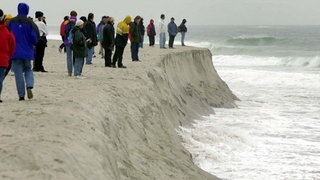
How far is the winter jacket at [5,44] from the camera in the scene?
8.39 metres

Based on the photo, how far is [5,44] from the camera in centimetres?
839

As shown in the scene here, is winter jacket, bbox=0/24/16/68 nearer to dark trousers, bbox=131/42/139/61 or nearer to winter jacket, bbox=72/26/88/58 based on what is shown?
winter jacket, bbox=72/26/88/58

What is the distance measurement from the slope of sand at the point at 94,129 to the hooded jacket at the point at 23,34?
2.64 feet

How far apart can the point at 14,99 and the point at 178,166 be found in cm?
309

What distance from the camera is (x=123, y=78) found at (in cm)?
1255

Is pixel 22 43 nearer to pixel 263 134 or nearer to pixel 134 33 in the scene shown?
pixel 134 33

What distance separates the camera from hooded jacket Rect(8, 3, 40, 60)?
8.85 meters

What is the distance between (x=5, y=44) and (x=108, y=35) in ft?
21.9

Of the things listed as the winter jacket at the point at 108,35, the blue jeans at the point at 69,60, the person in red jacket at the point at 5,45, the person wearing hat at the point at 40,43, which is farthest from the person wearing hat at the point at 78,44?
the person in red jacket at the point at 5,45

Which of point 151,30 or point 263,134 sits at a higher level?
point 151,30

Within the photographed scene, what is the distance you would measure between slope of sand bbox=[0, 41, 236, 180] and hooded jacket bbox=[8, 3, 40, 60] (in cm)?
80

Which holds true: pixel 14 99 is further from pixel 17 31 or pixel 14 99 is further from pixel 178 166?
pixel 178 166

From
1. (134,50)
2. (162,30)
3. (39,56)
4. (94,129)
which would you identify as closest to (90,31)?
(39,56)

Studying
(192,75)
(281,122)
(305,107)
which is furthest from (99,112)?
(305,107)
